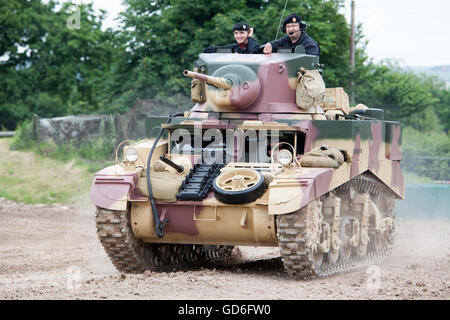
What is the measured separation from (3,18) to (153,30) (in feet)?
46.0

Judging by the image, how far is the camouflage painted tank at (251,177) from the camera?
11547 mm

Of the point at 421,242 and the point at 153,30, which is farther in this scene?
the point at 153,30

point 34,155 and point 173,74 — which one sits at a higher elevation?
point 173,74

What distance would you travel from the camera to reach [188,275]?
38.2 ft

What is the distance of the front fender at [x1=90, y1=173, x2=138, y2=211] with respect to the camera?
11695 mm

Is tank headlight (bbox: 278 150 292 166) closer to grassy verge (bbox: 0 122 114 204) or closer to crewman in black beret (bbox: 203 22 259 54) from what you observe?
crewman in black beret (bbox: 203 22 259 54)

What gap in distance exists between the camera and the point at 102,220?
11.9 m

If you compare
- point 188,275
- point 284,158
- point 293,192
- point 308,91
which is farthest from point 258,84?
point 188,275

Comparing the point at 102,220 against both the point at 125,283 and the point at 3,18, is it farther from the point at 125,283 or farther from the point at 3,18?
the point at 3,18

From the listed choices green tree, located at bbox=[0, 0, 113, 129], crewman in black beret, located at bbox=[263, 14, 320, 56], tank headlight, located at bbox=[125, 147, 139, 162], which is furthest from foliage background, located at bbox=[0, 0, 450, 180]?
tank headlight, located at bbox=[125, 147, 139, 162]

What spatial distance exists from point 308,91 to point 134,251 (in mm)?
3566

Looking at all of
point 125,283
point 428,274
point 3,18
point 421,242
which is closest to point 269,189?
point 125,283

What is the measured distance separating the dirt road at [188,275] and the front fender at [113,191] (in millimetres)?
963

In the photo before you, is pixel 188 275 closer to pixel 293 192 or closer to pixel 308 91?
pixel 293 192
